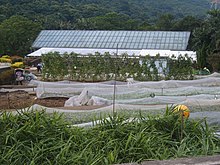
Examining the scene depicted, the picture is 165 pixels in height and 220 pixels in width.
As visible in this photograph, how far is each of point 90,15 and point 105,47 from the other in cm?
2620

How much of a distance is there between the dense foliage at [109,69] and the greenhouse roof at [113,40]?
540 inches

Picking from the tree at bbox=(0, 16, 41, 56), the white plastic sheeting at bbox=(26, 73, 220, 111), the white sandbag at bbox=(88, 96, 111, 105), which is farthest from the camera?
the tree at bbox=(0, 16, 41, 56)

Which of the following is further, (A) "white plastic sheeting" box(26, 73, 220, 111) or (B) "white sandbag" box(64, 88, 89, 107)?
(B) "white sandbag" box(64, 88, 89, 107)

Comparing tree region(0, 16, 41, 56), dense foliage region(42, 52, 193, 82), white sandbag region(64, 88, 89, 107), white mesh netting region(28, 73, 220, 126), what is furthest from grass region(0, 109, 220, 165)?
tree region(0, 16, 41, 56)

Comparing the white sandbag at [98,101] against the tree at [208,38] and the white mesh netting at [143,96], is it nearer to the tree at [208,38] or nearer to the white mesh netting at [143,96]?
the white mesh netting at [143,96]

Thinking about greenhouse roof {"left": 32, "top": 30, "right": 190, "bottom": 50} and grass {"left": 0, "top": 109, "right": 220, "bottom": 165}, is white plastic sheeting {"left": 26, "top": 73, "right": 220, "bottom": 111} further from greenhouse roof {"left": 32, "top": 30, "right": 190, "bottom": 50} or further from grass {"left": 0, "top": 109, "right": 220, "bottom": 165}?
greenhouse roof {"left": 32, "top": 30, "right": 190, "bottom": 50}

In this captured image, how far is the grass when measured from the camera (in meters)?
3.17

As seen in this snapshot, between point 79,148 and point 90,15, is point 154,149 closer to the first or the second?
point 79,148

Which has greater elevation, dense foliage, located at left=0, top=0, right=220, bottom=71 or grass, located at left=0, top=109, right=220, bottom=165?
dense foliage, located at left=0, top=0, right=220, bottom=71

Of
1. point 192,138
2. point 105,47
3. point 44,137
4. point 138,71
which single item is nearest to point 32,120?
point 44,137

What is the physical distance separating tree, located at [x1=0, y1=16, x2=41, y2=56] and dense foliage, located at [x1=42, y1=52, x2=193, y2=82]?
18413mm

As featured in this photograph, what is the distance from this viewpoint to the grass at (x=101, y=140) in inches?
125

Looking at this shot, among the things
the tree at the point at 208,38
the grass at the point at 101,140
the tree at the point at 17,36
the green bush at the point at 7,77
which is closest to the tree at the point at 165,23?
the tree at the point at 17,36

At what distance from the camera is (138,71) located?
1600 centimetres
